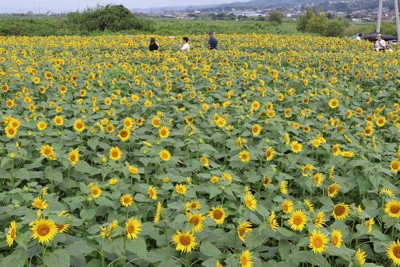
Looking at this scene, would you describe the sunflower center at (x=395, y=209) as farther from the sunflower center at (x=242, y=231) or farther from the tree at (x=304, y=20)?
the tree at (x=304, y=20)

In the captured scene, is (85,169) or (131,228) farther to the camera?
(85,169)

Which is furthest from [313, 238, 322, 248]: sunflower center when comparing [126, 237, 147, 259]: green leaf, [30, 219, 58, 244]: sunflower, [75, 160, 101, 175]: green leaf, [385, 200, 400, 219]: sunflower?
[75, 160, 101, 175]: green leaf

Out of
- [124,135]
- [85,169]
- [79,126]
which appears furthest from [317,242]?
[79,126]

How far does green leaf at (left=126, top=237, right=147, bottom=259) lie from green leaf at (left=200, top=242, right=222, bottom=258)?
12.0 inches

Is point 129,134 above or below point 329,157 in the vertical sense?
above

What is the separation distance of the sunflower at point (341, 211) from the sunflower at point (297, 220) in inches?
14.3

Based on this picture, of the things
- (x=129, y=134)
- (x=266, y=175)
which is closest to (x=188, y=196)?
(x=266, y=175)

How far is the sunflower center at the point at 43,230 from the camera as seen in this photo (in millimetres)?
1672

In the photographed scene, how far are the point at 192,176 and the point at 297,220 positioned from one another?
1166 mm

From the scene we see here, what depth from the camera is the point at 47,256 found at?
1674 mm

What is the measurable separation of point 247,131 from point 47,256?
2.38m

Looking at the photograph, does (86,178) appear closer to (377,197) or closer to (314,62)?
(377,197)

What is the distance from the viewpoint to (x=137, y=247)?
175 cm

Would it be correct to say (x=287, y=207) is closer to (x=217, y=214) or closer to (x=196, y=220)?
→ (x=217, y=214)
